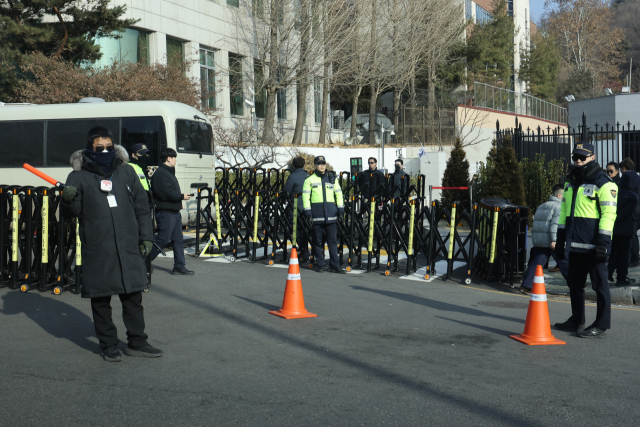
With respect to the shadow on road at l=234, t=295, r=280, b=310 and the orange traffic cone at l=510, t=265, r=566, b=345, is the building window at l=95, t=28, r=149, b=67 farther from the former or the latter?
the orange traffic cone at l=510, t=265, r=566, b=345

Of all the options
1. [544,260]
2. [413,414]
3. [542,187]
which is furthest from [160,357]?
[542,187]

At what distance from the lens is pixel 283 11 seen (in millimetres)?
30812

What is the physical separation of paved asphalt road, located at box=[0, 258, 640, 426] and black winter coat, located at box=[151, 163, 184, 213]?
173cm

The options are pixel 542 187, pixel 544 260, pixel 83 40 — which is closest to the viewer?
pixel 544 260

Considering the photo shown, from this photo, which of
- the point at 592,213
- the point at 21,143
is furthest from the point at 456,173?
the point at 592,213

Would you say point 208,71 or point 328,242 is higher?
point 208,71

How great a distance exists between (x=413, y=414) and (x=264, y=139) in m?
26.1

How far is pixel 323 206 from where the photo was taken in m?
10.8

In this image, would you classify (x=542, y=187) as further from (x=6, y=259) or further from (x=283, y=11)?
(x=283, y=11)

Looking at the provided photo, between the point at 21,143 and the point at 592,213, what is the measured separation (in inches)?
563

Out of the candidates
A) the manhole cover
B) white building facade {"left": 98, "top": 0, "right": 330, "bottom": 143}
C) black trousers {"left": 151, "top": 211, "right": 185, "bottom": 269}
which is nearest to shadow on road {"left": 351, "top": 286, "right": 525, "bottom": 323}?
the manhole cover

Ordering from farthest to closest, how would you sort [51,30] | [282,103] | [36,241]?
[282,103] → [51,30] → [36,241]

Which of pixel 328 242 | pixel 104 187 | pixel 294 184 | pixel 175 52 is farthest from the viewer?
pixel 175 52

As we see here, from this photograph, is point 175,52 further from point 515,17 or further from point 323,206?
point 515,17
